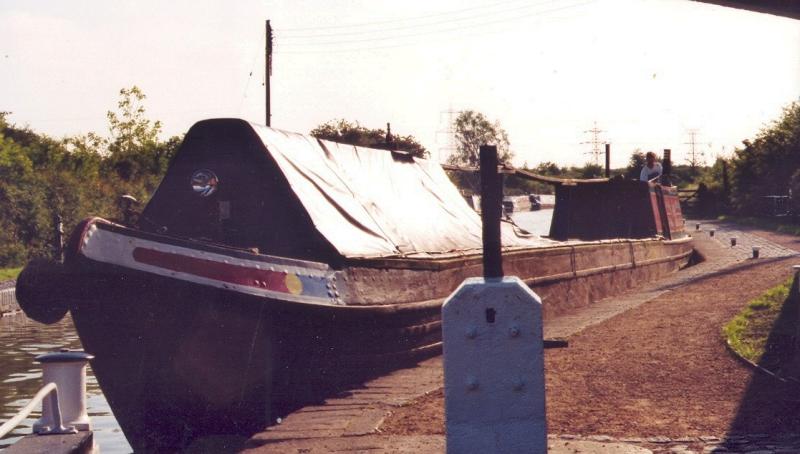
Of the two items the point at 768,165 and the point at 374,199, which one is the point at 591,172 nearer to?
the point at 768,165

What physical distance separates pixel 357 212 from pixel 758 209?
1858 inches

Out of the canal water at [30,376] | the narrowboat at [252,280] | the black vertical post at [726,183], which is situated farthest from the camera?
the black vertical post at [726,183]

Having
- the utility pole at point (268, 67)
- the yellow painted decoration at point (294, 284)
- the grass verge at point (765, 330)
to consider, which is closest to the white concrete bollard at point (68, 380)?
the yellow painted decoration at point (294, 284)

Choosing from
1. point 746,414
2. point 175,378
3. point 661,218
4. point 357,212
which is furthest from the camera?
point 661,218

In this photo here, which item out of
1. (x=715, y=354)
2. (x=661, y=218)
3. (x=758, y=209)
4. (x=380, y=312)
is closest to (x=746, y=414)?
(x=715, y=354)

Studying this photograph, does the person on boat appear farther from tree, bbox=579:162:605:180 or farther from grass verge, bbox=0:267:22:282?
tree, bbox=579:162:605:180

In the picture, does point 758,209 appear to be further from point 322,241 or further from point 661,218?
point 322,241

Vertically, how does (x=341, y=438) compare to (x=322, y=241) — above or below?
below

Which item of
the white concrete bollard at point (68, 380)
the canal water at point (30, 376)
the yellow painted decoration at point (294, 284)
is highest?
the yellow painted decoration at point (294, 284)

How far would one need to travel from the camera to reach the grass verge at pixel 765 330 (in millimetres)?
10188

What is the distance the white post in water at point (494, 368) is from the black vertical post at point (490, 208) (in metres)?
0.15

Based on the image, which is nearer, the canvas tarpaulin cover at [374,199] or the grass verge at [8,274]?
the canvas tarpaulin cover at [374,199]

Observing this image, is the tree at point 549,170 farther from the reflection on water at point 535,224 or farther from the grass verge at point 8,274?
the grass verge at point 8,274

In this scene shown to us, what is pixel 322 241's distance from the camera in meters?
10.3
